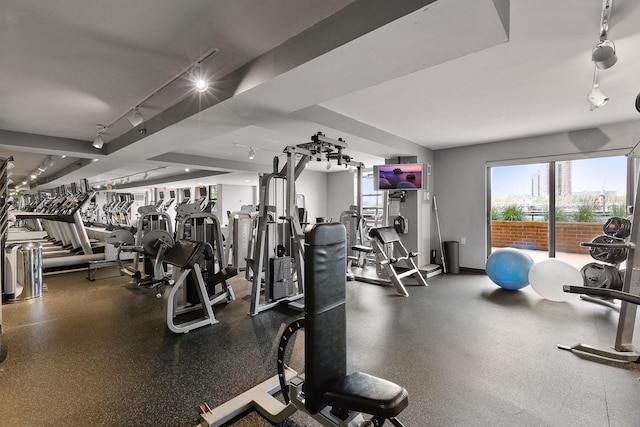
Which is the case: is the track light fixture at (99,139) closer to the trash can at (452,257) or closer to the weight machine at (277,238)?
the weight machine at (277,238)

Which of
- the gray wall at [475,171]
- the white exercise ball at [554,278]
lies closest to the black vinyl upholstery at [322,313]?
the white exercise ball at [554,278]

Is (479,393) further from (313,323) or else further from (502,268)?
(502,268)

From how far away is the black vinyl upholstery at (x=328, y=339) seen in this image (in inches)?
50.4

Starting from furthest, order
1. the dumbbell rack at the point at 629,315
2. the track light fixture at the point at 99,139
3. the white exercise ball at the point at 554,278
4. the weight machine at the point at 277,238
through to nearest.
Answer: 1. the track light fixture at the point at 99,139
2. the white exercise ball at the point at 554,278
3. the weight machine at the point at 277,238
4. the dumbbell rack at the point at 629,315

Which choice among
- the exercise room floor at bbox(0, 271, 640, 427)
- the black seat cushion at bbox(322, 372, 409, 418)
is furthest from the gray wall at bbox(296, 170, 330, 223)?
the black seat cushion at bbox(322, 372, 409, 418)

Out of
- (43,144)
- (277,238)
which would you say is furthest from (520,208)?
(43,144)

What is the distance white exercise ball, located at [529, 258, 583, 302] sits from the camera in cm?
364

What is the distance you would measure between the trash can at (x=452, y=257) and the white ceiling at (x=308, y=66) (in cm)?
218

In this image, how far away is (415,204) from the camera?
5.58m

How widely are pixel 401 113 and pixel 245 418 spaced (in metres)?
3.54

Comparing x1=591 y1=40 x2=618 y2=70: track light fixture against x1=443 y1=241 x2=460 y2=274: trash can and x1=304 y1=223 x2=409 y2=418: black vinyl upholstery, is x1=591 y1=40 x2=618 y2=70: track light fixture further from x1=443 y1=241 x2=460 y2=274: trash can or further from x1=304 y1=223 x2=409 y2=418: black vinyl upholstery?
x1=443 y1=241 x2=460 y2=274: trash can

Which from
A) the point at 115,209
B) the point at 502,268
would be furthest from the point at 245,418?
the point at 115,209

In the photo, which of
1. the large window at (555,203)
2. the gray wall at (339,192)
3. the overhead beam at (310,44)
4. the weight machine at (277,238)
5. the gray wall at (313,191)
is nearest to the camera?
the overhead beam at (310,44)

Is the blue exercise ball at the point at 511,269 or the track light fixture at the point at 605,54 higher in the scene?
the track light fixture at the point at 605,54
